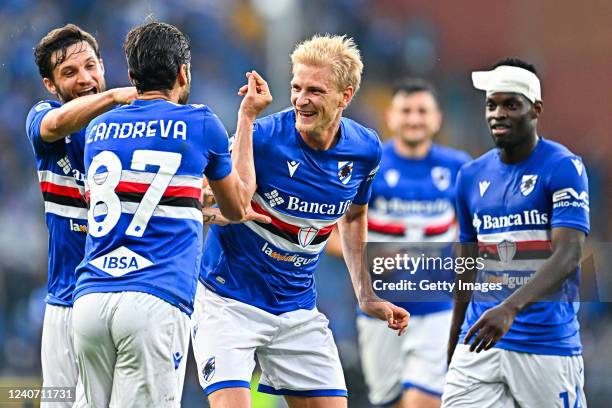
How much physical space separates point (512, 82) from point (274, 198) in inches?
61.7

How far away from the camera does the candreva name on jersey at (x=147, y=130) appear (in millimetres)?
4711

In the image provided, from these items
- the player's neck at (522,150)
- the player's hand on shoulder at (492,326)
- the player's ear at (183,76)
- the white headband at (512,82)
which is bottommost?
the player's hand on shoulder at (492,326)

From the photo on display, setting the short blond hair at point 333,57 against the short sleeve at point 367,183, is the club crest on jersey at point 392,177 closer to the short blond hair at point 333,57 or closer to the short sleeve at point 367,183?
the short sleeve at point 367,183

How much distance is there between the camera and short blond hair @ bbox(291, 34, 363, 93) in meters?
5.79

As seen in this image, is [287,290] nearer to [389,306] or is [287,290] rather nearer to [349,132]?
[389,306]

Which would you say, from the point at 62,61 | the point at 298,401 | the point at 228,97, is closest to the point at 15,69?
the point at 228,97

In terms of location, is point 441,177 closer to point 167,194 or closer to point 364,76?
point 167,194

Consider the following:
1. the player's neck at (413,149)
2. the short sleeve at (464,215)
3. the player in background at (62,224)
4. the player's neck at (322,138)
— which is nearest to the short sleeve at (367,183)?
the player's neck at (322,138)

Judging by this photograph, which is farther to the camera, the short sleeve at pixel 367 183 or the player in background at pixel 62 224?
the short sleeve at pixel 367 183

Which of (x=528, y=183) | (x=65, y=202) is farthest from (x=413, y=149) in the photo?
(x=65, y=202)

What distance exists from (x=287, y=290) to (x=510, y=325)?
1237 millimetres

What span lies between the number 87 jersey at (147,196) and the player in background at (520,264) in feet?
5.63

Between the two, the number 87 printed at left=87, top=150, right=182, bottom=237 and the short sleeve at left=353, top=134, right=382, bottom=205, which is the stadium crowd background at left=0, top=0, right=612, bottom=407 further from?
the number 87 printed at left=87, top=150, right=182, bottom=237

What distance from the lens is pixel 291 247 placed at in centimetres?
582
